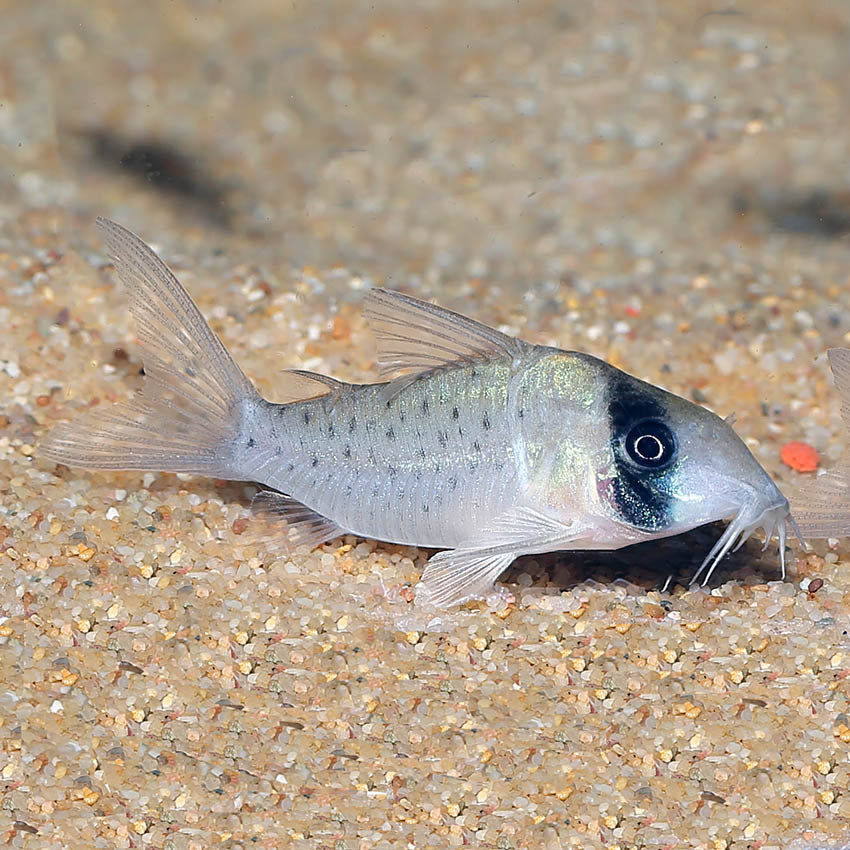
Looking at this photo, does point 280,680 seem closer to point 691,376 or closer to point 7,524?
point 7,524

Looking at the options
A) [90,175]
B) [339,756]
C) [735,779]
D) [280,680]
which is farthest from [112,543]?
[90,175]

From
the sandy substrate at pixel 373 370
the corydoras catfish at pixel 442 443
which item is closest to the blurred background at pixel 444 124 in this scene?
the sandy substrate at pixel 373 370

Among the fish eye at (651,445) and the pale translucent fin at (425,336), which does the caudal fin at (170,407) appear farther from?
the fish eye at (651,445)

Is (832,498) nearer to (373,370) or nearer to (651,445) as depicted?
(651,445)

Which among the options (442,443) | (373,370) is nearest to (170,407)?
(442,443)

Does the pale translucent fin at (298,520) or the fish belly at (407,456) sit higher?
the fish belly at (407,456)

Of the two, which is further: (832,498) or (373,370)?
(373,370)

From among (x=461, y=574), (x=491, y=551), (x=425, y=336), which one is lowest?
(x=461, y=574)
